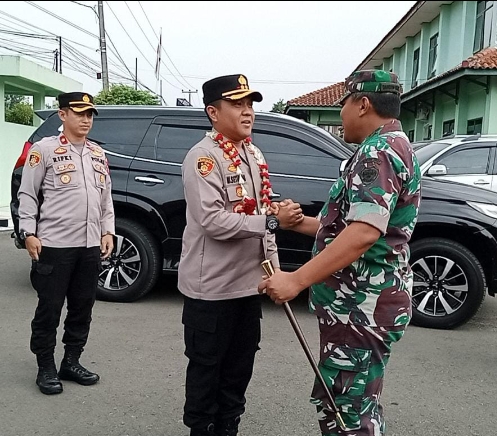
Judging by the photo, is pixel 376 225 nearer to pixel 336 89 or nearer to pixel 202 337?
pixel 202 337

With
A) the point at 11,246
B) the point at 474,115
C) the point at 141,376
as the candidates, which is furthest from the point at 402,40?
the point at 141,376

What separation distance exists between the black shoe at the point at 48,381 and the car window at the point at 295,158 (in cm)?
275

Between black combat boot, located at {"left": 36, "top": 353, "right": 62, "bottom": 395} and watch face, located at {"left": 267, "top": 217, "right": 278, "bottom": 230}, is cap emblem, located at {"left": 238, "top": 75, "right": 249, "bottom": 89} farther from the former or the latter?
black combat boot, located at {"left": 36, "top": 353, "right": 62, "bottom": 395}

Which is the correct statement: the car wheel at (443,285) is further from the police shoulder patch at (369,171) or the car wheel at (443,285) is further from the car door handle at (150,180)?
the police shoulder patch at (369,171)

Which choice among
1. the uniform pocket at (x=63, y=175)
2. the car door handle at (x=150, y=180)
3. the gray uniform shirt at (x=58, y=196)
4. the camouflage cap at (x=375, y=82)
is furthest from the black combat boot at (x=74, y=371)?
the camouflage cap at (x=375, y=82)

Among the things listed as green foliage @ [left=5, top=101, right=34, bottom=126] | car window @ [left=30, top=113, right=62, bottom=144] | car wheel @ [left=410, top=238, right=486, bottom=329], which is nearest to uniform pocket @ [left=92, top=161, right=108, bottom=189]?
car window @ [left=30, top=113, right=62, bottom=144]

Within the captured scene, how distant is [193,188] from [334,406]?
1085 millimetres

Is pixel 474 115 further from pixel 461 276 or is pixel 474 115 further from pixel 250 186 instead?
pixel 250 186

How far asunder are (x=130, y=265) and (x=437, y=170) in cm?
426

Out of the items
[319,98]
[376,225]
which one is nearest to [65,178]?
[376,225]

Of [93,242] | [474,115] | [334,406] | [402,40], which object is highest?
[402,40]

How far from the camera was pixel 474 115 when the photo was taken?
49.6ft

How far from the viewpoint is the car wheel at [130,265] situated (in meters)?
5.53

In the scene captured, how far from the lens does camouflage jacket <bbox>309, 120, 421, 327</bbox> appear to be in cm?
207
